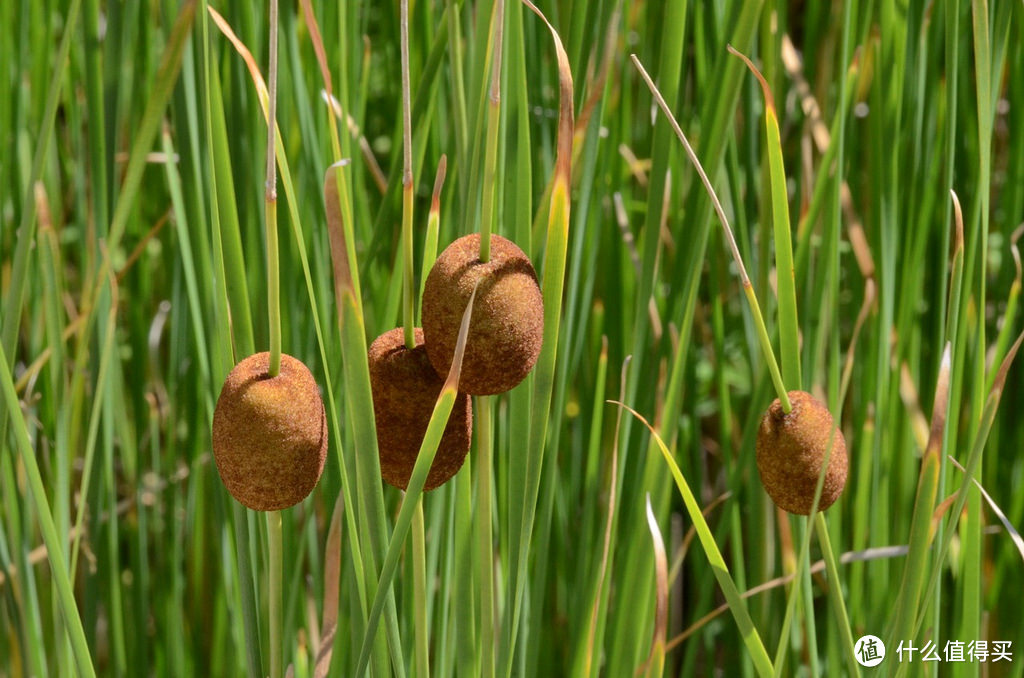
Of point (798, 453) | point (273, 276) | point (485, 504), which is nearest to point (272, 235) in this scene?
point (273, 276)

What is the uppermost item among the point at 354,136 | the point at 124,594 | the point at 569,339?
the point at 354,136

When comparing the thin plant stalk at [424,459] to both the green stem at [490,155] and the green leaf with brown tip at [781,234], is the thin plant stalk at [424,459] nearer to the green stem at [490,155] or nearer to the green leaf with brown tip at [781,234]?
the green stem at [490,155]

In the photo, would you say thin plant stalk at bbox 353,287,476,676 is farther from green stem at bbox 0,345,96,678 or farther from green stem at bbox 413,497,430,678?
green stem at bbox 0,345,96,678

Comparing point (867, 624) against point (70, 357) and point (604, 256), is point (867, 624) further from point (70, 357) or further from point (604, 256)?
point (70, 357)

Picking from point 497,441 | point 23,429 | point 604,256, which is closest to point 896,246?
point 604,256

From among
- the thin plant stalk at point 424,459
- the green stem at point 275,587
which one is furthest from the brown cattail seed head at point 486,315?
the green stem at point 275,587

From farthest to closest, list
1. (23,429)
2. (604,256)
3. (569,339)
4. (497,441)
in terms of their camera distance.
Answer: (604,256), (497,441), (569,339), (23,429)
